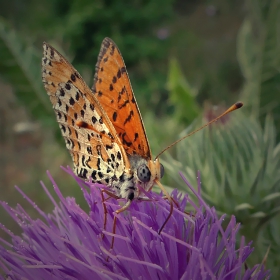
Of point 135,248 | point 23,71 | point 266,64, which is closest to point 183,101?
point 266,64

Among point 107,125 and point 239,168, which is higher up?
point 107,125

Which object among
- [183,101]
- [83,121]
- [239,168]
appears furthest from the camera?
[183,101]

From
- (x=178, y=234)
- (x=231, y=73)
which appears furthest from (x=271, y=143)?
(x=231, y=73)

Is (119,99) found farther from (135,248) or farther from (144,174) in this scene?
(135,248)

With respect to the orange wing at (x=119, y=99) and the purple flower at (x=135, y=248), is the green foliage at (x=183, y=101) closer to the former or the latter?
the orange wing at (x=119, y=99)

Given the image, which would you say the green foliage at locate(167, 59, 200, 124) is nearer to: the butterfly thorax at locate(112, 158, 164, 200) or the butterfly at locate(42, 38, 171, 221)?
the butterfly at locate(42, 38, 171, 221)

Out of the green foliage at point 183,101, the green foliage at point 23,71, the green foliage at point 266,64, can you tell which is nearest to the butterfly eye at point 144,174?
the green foliage at point 266,64
